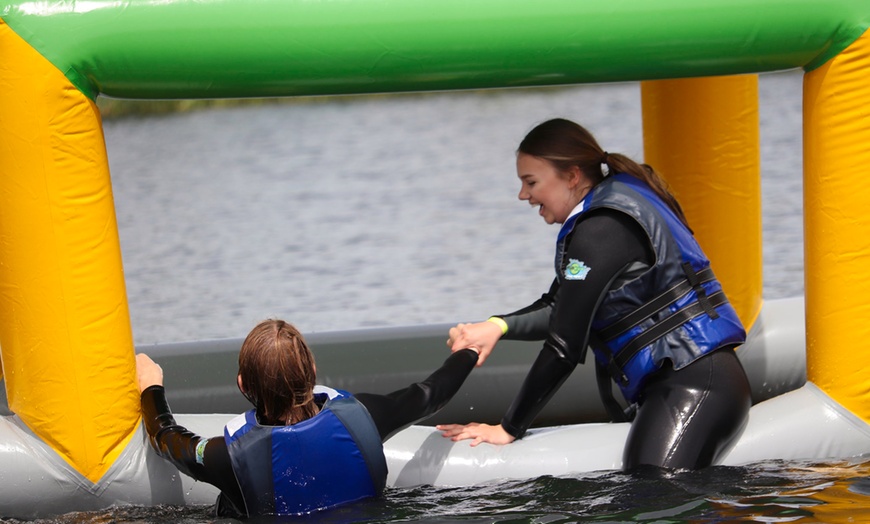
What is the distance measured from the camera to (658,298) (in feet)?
9.70

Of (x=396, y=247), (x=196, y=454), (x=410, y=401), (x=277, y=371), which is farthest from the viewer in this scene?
(x=396, y=247)

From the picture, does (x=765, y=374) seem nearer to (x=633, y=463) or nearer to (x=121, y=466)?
(x=633, y=463)

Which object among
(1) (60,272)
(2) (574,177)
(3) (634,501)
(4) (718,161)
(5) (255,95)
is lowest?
(3) (634,501)

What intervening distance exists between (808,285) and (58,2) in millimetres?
1989

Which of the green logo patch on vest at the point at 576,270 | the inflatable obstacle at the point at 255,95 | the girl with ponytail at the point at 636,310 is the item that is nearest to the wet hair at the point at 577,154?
the girl with ponytail at the point at 636,310

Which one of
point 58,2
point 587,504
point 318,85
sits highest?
point 58,2

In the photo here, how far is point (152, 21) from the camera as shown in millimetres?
2762

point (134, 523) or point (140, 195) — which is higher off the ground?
point (140, 195)

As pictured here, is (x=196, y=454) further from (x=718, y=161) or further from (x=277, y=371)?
(x=718, y=161)

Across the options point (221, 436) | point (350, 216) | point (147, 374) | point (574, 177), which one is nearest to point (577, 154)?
point (574, 177)

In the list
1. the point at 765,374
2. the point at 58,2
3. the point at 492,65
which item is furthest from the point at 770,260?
the point at 58,2

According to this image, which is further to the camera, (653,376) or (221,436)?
(653,376)

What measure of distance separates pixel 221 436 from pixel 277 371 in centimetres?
28

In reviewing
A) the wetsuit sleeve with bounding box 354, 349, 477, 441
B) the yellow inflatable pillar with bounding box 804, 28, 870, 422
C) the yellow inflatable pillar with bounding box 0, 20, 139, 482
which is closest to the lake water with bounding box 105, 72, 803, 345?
the yellow inflatable pillar with bounding box 804, 28, 870, 422
